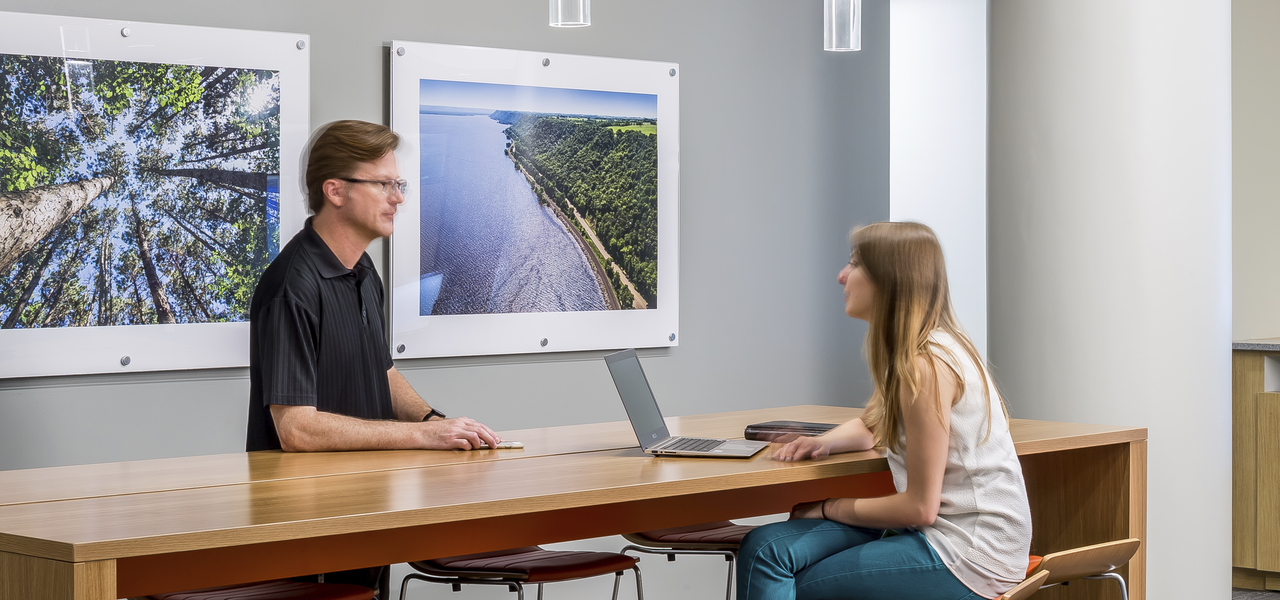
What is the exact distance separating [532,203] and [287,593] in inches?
70.8

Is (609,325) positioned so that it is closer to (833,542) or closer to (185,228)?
(185,228)

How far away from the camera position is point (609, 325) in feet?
13.0

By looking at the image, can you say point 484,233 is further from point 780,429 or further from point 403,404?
point 780,429

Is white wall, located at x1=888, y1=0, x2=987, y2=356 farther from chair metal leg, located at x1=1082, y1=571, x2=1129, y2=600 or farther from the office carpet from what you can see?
chair metal leg, located at x1=1082, y1=571, x2=1129, y2=600

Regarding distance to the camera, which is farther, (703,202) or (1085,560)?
(703,202)

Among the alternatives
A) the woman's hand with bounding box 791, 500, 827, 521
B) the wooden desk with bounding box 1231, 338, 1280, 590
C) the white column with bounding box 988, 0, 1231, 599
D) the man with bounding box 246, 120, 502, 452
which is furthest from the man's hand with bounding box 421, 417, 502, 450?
the wooden desk with bounding box 1231, 338, 1280, 590

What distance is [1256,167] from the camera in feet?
17.1

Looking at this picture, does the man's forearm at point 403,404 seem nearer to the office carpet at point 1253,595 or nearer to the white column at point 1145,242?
the white column at point 1145,242

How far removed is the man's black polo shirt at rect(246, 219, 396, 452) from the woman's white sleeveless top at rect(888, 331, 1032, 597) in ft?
3.97

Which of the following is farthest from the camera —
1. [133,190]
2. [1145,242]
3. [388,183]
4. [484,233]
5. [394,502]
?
[484,233]

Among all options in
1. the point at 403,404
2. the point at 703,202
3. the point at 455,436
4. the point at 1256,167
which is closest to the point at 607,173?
the point at 703,202

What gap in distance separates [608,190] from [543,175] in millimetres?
251

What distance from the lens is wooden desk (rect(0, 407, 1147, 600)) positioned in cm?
156

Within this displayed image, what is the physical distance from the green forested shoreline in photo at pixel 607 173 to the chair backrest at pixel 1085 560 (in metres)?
1.95
